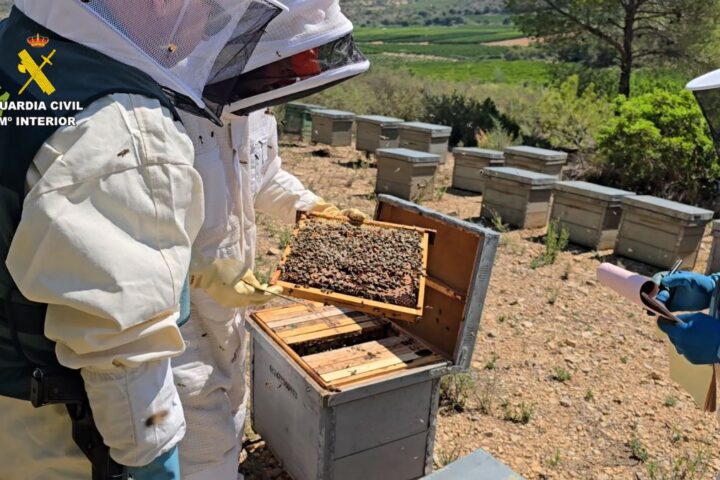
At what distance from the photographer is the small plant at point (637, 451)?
3340 millimetres

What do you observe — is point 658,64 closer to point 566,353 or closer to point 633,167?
point 633,167

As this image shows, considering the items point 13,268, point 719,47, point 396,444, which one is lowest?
point 396,444

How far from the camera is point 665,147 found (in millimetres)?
7926

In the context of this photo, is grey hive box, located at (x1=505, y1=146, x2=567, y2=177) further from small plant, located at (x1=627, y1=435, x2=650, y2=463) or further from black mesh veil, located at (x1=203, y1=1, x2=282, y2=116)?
black mesh veil, located at (x1=203, y1=1, x2=282, y2=116)

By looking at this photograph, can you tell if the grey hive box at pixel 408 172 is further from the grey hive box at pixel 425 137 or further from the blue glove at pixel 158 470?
the blue glove at pixel 158 470

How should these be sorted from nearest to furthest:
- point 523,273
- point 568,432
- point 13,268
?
point 13,268 → point 568,432 → point 523,273

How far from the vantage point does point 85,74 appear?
127 centimetres

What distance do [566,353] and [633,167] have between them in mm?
4801

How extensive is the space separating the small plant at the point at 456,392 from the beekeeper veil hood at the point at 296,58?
2.29 metres

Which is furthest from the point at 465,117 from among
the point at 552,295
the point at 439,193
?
the point at 552,295

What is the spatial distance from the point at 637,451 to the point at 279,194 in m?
2.42

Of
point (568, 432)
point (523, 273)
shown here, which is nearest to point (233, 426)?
point (568, 432)

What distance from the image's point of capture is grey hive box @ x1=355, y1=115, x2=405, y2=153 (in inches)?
412

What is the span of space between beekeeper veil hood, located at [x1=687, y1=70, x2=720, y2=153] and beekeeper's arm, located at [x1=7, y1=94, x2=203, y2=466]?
5.38ft
